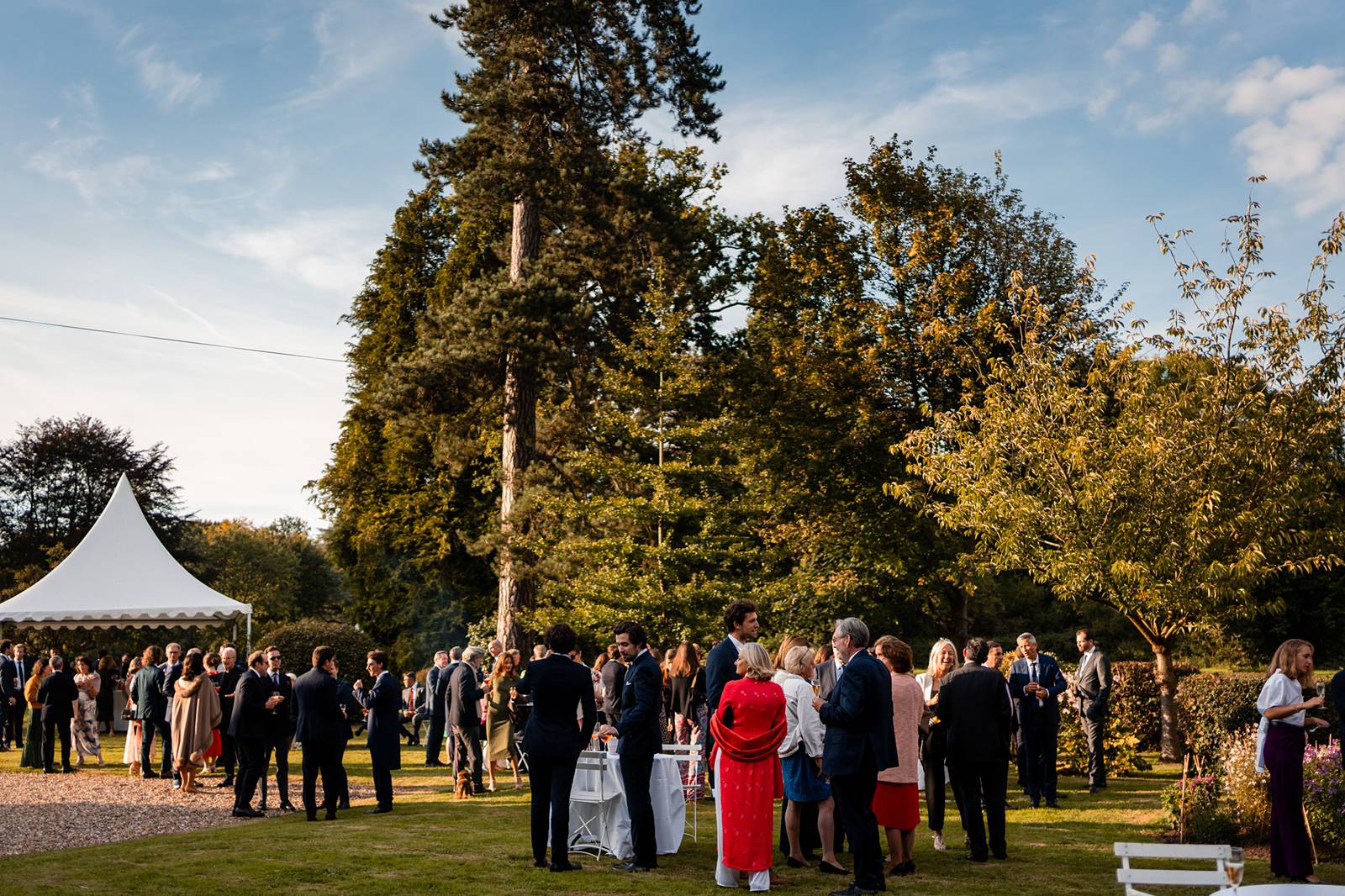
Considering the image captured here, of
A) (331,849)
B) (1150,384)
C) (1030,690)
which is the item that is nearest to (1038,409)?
(1150,384)

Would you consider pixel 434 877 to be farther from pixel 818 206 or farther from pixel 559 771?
Answer: pixel 818 206

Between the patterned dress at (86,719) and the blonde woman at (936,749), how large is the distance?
13.4m

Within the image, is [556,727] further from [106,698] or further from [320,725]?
[106,698]

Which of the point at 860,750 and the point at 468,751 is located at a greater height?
the point at 860,750

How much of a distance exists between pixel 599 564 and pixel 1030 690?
11111 mm

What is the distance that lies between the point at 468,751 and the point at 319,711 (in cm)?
265

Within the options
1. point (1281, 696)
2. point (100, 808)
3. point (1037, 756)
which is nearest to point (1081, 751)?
point (1037, 756)

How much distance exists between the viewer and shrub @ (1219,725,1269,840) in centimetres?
996

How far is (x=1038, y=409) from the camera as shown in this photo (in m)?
17.0

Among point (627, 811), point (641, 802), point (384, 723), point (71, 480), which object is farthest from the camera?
point (71, 480)

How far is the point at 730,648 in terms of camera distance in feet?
28.1

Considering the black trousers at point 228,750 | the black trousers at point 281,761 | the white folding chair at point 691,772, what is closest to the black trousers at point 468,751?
the black trousers at point 281,761

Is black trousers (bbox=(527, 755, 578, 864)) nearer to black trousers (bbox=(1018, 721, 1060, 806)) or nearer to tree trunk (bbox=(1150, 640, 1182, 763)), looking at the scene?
black trousers (bbox=(1018, 721, 1060, 806))

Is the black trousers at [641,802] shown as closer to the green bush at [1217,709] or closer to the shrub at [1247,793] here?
the shrub at [1247,793]
